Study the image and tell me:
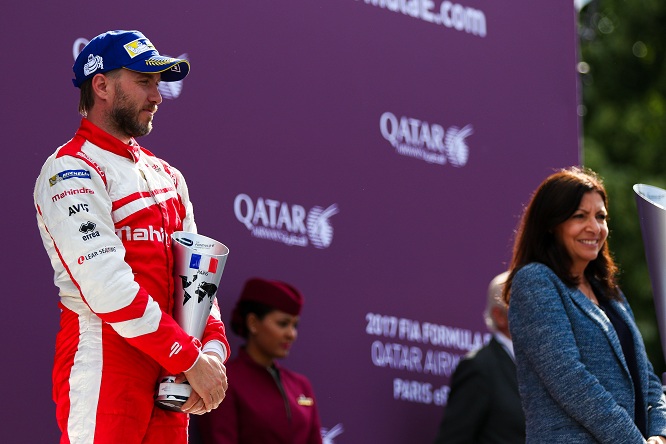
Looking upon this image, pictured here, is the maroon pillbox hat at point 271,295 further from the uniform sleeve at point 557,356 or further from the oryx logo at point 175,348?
the oryx logo at point 175,348

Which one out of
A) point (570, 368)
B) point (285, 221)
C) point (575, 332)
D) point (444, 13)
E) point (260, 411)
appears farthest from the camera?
point (444, 13)

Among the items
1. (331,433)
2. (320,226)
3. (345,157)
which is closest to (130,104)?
(320,226)

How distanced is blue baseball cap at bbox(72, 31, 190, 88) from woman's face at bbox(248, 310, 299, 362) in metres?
1.72

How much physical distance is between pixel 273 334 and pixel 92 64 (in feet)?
6.08

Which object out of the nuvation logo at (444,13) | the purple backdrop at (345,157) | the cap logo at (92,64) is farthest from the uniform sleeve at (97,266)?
the nuvation logo at (444,13)

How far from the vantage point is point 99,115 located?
388 cm

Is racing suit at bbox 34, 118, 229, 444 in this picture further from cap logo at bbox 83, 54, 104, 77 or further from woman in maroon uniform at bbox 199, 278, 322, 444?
woman in maroon uniform at bbox 199, 278, 322, 444

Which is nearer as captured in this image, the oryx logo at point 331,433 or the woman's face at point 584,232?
the woman's face at point 584,232

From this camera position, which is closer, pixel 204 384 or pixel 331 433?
pixel 204 384

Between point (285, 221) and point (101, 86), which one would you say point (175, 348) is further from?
point (285, 221)

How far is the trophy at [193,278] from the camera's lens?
12.2 ft

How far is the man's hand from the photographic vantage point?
11.7ft

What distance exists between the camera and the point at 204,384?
3.58 meters

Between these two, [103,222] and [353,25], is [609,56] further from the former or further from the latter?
[103,222]
